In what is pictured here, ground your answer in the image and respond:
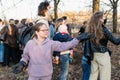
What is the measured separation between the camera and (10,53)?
44.0 ft

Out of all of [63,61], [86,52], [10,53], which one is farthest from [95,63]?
[10,53]

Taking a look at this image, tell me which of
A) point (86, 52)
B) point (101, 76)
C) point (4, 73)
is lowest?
point (4, 73)

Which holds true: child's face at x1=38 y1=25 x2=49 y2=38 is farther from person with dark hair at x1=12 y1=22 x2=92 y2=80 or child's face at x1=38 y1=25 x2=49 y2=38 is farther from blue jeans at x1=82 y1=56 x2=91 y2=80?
blue jeans at x1=82 y1=56 x2=91 y2=80

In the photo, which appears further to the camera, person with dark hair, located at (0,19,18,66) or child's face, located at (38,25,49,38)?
person with dark hair, located at (0,19,18,66)

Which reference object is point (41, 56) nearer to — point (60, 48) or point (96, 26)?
point (60, 48)

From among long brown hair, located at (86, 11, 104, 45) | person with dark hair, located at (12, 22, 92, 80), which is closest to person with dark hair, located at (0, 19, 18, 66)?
long brown hair, located at (86, 11, 104, 45)

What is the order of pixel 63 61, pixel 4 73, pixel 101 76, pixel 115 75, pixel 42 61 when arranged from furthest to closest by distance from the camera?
1. pixel 4 73
2. pixel 115 75
3. pixel 63 61
4. pixel 101 76
5. pixel 42 61

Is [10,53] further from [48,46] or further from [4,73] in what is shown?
[48,46]

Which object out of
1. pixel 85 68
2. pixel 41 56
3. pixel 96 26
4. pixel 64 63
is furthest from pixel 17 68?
pixel 64 63

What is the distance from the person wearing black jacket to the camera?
283 inches

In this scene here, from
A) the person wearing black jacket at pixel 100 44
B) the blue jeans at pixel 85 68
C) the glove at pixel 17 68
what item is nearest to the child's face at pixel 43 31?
the glove at pixel 17 68

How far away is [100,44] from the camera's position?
24.1ft

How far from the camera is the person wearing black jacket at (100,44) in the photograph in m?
7.18

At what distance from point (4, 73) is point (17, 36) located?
157cm
